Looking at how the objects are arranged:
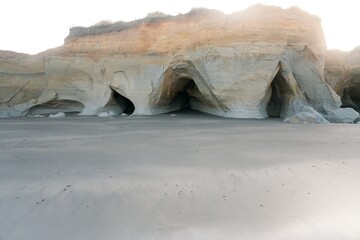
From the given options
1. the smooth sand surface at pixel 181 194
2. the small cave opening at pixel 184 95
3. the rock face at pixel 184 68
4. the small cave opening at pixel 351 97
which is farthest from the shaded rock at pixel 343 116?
the small cave opening at pixel 351 97

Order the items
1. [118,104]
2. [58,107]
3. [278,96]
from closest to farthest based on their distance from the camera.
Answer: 1. [278,96]
2. [118,104]
3. [58,107]

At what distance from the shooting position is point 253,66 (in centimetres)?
1215

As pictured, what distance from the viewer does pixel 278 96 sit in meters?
13.5

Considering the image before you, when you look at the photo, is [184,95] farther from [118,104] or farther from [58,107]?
[58,107]

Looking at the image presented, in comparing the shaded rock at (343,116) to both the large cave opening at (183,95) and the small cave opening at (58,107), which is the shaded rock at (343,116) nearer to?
the large cave opening at (183,95)

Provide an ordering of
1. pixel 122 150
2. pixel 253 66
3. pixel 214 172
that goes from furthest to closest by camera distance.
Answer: pixel 253 66, pixel 122 150, pixel 214 172

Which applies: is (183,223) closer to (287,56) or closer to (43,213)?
(43,213)

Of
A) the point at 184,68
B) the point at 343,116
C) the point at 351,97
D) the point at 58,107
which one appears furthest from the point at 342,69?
the point at 58,107

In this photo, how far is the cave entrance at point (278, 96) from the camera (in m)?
12.7

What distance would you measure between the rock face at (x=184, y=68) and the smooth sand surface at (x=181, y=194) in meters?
7.77

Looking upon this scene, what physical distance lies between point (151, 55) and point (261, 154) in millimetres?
11141

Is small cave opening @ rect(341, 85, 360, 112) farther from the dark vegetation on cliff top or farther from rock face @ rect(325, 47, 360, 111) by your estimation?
the dark vegetation on cliff top

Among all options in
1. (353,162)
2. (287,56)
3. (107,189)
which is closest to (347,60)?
(287,56)

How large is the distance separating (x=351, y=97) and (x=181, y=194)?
1944 cm
